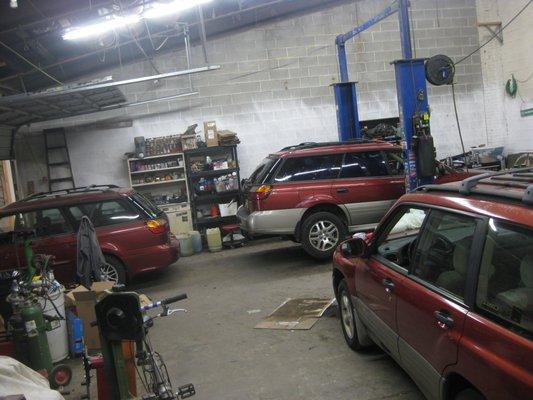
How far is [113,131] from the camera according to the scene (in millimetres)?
11547

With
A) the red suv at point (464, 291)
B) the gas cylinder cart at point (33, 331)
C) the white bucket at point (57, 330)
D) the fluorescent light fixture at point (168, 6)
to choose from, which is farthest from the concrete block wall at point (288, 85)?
the red suv at point (464, 291)

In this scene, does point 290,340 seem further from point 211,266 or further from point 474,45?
point 474,45

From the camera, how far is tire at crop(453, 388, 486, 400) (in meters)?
2.24

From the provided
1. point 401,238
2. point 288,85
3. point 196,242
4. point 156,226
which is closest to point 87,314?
point 156,226

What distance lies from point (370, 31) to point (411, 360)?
10.9 meters

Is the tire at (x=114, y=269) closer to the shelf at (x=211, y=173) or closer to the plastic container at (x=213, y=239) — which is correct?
the plastic container at (x=213, y=239)

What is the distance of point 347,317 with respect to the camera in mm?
4617

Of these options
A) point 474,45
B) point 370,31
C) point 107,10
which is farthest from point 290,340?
point 474,45

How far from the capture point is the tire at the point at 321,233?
317 inches

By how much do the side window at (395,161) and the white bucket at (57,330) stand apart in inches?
223

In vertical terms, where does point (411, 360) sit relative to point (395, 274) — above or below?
below

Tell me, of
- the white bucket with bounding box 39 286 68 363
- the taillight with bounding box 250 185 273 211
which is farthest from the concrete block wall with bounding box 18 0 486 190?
the white bucket with bounding box 39 286 68 363

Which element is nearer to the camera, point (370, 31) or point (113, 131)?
point (113, 131)

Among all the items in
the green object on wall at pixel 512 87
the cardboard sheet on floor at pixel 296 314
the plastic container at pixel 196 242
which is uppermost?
the green object on wall at pixel 512 87
